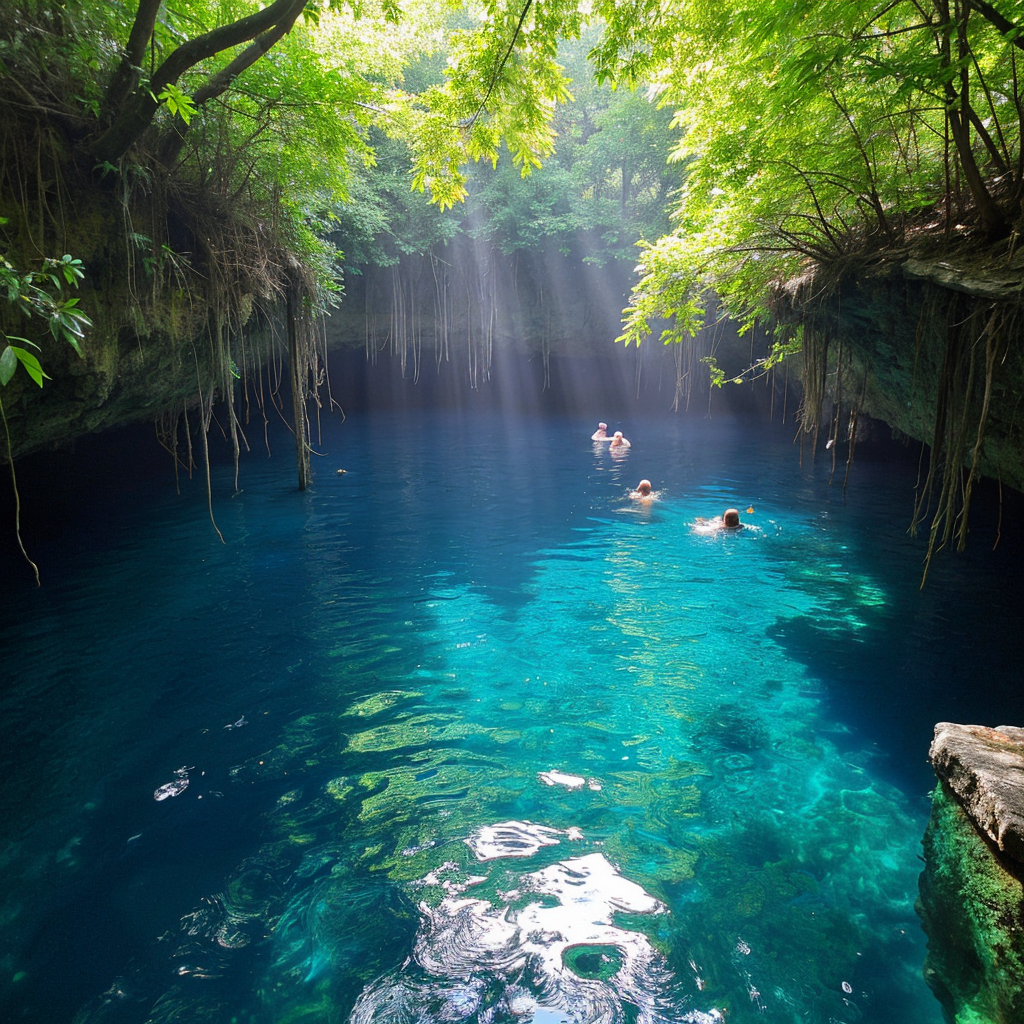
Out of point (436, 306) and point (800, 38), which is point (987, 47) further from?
point (436, 306)

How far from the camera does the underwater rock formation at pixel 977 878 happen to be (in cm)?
187

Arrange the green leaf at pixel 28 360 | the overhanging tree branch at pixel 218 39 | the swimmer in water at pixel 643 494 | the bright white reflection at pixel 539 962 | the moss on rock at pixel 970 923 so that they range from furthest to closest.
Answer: the swimmer in water at pixel 643 494 → the overhanging tree branch at pixel 218 39 → the bright white reflection at pixel 539 962 → the moss on rock at pixel 970 923 → the green leaf at pixel 28 360

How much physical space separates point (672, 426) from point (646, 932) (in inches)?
693

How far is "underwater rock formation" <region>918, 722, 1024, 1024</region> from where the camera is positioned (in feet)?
6.14

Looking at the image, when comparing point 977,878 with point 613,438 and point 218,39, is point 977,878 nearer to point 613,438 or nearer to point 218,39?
point 218,39

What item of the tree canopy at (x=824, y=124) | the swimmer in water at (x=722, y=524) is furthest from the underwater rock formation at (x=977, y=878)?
the swimmer in water at (x=722, y=524)

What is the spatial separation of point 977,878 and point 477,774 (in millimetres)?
2257

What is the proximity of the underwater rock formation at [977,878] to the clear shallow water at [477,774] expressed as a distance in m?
0.16

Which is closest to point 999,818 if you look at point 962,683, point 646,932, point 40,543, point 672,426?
point 646,932

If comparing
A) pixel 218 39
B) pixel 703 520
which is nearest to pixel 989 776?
pixel 218 39

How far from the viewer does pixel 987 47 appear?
3141 mm

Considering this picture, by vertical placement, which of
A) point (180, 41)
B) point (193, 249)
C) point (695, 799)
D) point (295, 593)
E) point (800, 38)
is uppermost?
point (180, 41)

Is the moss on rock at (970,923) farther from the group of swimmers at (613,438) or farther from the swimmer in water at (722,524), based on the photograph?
the group of swimmers at (613,438)

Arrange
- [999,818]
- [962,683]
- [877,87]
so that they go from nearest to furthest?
1. [999,818]
2. [877,87]
3. [962,683]
